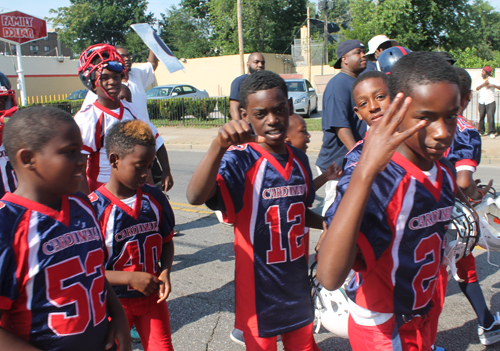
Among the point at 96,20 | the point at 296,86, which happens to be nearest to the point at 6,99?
the point at 296,86

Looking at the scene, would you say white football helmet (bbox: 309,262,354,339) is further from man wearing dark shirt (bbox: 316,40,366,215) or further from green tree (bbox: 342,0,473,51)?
green tree (bbox: 342,0,473,51)

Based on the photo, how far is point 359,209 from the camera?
4.84 feet

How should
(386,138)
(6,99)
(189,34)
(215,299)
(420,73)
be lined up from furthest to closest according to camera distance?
1. (189,34)
2. (215,299)
3. (6,99)
4. (420,73)
5. (386,138)

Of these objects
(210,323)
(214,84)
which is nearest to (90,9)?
(214,84)

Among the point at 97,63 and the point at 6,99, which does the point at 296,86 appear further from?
the point at 6,99

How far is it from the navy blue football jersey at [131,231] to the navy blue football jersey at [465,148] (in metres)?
2.23

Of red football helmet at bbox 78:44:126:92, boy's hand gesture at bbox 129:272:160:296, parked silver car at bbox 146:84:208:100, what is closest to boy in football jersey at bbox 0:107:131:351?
boy's hand gesture at bbox 129:272:160:296

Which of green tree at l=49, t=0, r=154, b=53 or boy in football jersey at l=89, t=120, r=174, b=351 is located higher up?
green tree at l=49, t=0, r=154, b=53

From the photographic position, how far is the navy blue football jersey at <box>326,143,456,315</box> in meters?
1.70

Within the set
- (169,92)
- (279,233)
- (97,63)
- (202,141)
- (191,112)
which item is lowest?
(202,141)

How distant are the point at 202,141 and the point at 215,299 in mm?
11156

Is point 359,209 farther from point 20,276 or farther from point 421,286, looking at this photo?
point 20,276

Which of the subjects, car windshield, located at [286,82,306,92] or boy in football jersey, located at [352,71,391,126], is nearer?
boy in football jersey, located at [352,71,391,126]

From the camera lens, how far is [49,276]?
1.79m
